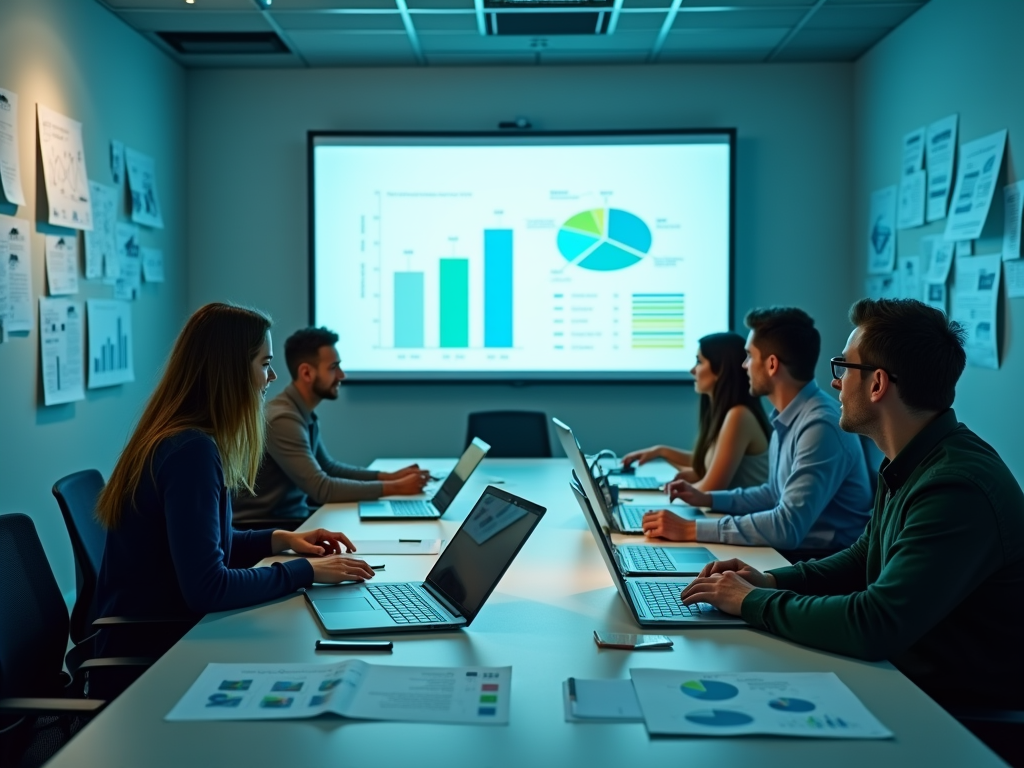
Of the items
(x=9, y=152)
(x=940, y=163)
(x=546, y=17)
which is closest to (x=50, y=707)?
(x=9, y=152)

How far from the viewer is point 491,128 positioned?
17.8 ft

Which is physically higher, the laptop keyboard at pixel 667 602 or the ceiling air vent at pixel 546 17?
the ceiling air vent at pixel 546 17

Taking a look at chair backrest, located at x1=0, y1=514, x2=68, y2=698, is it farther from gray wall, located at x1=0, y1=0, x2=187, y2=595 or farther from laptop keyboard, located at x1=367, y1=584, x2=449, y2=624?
gray wall, located at x1=0, y1=0, x2=187, y2=595

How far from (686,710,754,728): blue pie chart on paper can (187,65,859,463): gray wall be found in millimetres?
4081

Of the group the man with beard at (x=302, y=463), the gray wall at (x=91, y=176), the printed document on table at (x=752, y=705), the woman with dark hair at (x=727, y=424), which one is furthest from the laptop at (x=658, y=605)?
the gray wall at (x=91, y=176)

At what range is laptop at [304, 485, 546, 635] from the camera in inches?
72.9

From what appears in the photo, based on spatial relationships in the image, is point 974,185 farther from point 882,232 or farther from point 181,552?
point 181,552

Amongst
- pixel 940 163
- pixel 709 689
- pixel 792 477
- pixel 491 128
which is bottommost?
pixel 709 689

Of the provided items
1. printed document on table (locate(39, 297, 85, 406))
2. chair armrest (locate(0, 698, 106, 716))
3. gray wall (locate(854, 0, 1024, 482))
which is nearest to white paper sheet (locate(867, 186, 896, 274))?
gray wall (locate(854, 0, 1024, 482))

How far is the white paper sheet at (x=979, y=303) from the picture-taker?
3764 mm

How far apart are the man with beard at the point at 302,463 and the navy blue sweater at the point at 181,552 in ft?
4.22

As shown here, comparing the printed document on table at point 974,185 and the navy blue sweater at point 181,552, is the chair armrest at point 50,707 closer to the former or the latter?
the navy blue sweater at point 181,552

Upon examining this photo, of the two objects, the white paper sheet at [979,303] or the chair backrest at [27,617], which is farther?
the white paper sheet at [979,303]

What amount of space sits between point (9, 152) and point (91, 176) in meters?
0.72
